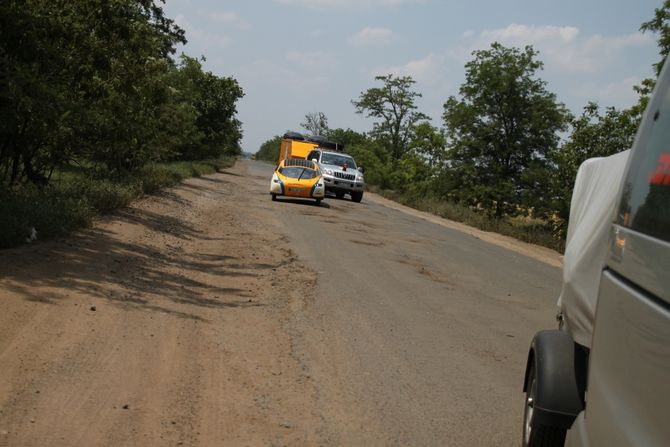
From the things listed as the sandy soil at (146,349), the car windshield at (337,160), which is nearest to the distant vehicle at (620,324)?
the sandy soil at (146,349)

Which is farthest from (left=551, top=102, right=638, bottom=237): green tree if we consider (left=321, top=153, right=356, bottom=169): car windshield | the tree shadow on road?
the tree shadow on road

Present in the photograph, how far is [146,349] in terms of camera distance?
20.8 ft

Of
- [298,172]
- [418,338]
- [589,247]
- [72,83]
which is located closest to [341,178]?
[298,172]

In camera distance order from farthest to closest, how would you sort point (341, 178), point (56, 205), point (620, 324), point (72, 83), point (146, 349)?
point (341, 178), point (72, 83), point (56, 205), point (146, 349), point (620, 324)

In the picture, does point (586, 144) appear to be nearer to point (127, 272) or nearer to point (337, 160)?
point (337, 160)

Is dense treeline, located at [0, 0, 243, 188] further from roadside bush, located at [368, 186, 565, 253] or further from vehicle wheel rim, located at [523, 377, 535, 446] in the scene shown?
roadside bush, located at [368, 186, 565, 253]

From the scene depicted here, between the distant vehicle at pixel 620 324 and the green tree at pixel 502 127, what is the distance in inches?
1096

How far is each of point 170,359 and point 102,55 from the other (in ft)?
28.5

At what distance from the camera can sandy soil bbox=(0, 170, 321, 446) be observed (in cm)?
470

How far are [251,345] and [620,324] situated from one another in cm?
467

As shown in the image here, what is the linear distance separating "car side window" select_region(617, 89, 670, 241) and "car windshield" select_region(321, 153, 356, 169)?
3035 cm

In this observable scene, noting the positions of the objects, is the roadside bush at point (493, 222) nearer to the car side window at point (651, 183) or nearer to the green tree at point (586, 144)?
the green tree at point (586, 144)

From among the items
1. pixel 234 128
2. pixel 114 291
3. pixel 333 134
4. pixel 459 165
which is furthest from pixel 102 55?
pixel 333 134

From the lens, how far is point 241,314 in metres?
8.12
